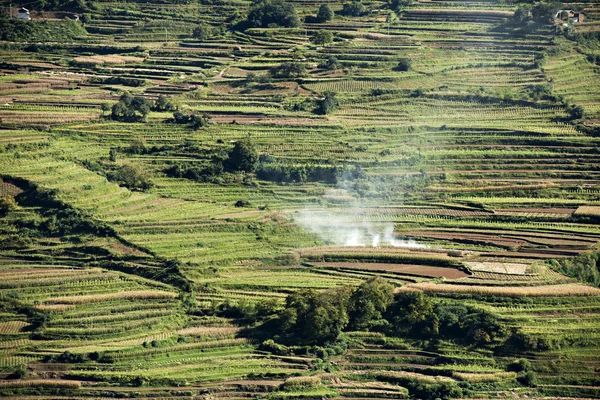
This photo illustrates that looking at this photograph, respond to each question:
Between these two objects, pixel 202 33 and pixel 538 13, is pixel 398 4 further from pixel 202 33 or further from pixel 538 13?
pixel 202 33

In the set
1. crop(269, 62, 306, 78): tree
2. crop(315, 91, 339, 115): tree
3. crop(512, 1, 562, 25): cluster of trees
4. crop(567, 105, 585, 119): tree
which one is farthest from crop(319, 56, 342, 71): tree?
crop(567, 105, 585, 119): tree

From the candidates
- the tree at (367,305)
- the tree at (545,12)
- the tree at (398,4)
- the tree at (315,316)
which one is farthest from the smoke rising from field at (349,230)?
the tree at (398,4)

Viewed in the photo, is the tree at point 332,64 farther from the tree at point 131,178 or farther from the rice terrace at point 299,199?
the tree at point 131,178

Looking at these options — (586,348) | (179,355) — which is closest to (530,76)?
(586,348)

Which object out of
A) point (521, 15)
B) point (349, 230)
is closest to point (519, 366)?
point (349, 230)

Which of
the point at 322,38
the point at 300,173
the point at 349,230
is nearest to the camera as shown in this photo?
the point at 349,230

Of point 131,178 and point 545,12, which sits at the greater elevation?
point 545,12
